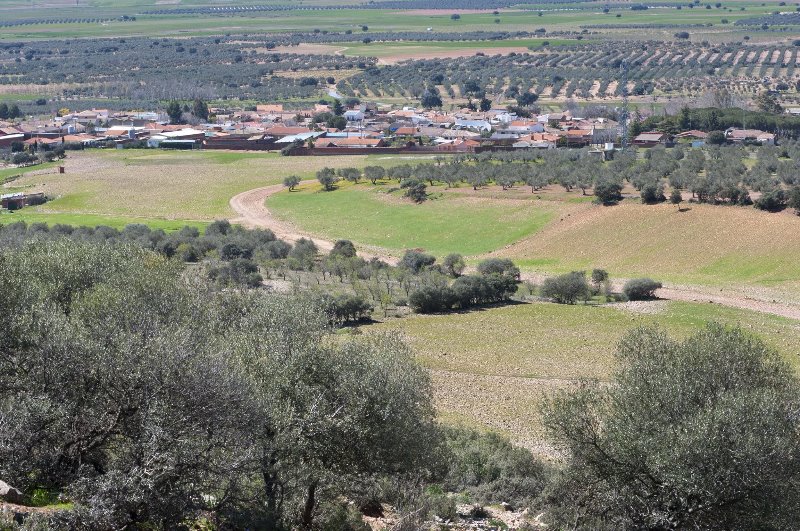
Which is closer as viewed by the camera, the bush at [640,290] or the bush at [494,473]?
the bush at [494,473]

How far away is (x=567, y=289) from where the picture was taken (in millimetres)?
46062

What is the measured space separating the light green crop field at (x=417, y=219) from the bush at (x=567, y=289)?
1072 cm

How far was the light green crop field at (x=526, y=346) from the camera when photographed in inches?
1187

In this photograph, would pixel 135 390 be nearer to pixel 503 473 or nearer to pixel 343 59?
pixel 503 473

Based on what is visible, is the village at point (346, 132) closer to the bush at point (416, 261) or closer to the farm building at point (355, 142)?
the farm building at point (355, 142)

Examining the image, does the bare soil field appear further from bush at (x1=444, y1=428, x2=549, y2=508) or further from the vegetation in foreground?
the vegetation in foreground

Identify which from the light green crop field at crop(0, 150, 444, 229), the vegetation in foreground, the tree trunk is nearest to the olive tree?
the vegetation in foreground

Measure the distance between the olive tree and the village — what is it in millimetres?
61833

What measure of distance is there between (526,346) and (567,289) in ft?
28.9

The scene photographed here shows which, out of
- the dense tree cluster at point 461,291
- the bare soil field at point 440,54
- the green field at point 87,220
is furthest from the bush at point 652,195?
the bare soil field at point 440,54

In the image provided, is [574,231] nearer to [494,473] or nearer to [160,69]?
[494,473]

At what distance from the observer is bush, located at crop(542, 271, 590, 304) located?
46.1 meters

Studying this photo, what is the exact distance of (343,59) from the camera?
166m

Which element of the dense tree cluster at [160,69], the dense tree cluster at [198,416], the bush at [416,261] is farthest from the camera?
the dense tree cluster at [160,69]
